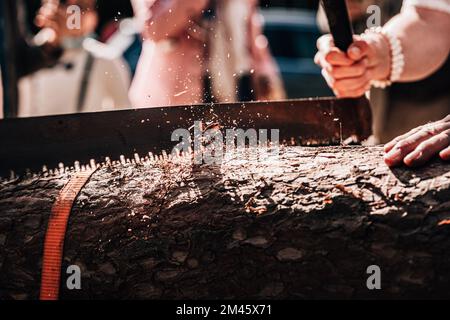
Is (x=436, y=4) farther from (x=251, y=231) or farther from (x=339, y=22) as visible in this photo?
(x=251, y=231)

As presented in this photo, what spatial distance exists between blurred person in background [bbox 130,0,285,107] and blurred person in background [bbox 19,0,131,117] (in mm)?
1023

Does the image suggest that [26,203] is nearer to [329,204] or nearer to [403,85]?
[329,204]

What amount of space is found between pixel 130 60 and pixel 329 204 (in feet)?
13.4

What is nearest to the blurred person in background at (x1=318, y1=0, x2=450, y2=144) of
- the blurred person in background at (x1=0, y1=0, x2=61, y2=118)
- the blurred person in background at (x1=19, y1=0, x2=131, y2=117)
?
the blurred person in background at (x1=19, y1=0, x2=131, y2=117)

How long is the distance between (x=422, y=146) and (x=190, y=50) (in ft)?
6.29

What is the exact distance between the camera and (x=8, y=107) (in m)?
4.28

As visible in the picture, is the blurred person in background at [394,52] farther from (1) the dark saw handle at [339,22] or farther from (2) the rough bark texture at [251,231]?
(2) the rough bark texture at [251,231]

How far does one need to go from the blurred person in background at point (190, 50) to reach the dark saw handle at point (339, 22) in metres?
0.58

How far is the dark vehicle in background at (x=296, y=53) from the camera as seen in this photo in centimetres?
673

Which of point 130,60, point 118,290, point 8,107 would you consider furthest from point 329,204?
point 130,60

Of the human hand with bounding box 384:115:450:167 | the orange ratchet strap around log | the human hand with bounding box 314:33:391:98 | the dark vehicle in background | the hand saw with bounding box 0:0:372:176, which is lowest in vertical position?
the orange ratchet strap around log

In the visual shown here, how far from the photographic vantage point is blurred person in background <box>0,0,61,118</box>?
A: 14.5 ft

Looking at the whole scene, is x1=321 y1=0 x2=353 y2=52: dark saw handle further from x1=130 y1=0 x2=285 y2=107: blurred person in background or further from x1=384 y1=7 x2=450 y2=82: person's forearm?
x1=130 y1=0 x2=285 y2=107: blurred person in background
